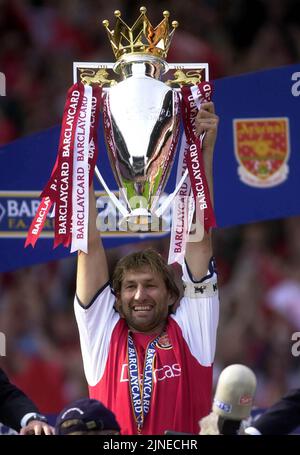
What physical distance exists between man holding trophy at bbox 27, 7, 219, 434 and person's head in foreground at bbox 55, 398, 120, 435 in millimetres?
722

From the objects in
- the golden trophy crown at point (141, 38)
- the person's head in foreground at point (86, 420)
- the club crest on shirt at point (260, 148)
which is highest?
the golden trophy crown at point (141, 38)

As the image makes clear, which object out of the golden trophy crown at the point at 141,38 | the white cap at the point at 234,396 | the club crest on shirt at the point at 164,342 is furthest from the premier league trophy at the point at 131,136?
the white cap at the point at 234,396

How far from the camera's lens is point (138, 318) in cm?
463

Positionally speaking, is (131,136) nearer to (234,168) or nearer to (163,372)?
(163,372)

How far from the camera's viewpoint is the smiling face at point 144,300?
4.63 meters

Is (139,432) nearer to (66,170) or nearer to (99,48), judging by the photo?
(66,170)

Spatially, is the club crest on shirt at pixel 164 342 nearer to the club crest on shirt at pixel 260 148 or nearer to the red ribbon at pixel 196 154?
the red ribbon at pixel 196 154

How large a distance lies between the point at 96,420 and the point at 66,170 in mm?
1206

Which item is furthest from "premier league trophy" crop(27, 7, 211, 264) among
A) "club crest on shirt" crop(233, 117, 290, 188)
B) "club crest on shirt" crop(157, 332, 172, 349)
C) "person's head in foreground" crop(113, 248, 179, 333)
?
"club crest on shirt" crop(233, 117, 290, 188)

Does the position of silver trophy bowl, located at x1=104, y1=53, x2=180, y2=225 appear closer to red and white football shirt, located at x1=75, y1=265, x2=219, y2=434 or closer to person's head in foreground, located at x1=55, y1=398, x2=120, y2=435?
red and white football shirt, located at x1=75, y1=265, x2=219, y2=434

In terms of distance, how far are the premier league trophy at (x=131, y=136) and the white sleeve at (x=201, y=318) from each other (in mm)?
215

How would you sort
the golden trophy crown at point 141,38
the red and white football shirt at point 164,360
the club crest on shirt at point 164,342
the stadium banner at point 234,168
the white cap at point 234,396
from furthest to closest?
the stadium banner at point 234,168, the golden trophy crown at point 141,38, the club crest on shirt at point 164,342, the red and white football shirt at point 164,360, the white cap at point 234,396

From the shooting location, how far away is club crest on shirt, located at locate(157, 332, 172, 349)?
4.62m
